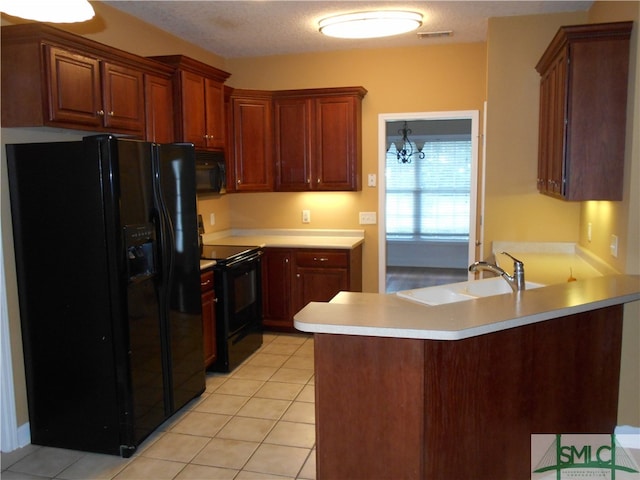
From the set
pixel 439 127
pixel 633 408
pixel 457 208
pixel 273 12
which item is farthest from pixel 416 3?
pixel 457 208

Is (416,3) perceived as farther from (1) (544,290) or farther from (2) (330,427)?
(2) (330,427)

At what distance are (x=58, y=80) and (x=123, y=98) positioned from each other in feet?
1.77

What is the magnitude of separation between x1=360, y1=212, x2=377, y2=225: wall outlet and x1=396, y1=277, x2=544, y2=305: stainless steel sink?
2329 mm

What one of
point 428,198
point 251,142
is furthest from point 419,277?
point 251,142

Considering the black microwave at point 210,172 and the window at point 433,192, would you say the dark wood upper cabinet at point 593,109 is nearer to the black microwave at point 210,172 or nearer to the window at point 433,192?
the black microwave at point 210,172

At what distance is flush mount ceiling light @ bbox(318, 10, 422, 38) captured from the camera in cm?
398

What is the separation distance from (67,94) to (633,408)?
349 centimetres

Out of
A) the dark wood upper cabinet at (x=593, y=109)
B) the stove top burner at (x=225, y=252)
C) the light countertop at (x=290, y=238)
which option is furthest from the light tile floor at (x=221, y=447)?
the dark wood upper cabinet at (x=593, y=109)

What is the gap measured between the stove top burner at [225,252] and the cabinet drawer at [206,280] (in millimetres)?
133

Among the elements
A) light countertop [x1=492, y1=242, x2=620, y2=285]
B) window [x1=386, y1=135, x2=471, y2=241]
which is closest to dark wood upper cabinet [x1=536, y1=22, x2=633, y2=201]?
light countertop [x1=492, y1=242, x2=620, y2=285]

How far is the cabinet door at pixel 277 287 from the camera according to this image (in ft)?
16.1

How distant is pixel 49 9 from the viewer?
5.69ft

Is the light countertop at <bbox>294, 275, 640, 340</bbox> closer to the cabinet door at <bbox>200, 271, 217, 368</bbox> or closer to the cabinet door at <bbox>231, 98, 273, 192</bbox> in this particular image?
the cabinet door at <bbox>200, 271, 217, 368</bbox>

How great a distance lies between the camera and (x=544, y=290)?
2.45 m
